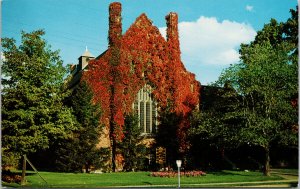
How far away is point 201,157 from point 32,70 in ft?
65.3

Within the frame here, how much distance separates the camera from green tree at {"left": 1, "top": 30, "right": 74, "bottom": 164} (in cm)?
2536

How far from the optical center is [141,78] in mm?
37906

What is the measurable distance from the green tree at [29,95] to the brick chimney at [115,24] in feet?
33.6

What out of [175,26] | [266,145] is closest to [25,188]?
[266,145]

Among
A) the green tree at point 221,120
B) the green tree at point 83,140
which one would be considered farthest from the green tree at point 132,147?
the green tree at point 221,120

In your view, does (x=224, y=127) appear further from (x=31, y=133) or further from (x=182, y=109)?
(x=31, y=133)

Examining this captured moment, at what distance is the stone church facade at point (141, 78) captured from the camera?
117ft

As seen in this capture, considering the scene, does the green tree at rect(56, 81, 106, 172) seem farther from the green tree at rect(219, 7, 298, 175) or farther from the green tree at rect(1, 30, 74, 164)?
the green tree at rect(219, 7, 298, 175)

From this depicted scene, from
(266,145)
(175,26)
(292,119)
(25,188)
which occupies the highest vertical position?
(175,26)

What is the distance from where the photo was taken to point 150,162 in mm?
37125

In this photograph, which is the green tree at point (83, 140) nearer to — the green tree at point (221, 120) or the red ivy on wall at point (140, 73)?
the red ivy on wall at point (140, 73)

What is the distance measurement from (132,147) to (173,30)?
13.0m

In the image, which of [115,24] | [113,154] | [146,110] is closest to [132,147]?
[113,154]

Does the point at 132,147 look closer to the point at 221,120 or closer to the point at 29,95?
the point at 221,120
